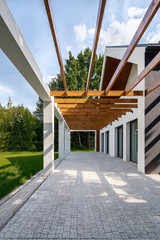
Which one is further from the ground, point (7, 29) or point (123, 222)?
point (7, 29)

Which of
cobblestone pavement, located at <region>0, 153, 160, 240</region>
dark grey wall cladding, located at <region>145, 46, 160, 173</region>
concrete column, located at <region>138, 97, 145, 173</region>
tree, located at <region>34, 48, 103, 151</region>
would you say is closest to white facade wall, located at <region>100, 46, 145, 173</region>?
concrete column, located at <region>138, 97, 145, 173</region>

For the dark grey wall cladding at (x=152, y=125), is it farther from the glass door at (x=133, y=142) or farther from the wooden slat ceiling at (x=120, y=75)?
the wooden slat ceiling at (x=120, y=75)

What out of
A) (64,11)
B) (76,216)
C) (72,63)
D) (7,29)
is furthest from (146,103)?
(72,63)

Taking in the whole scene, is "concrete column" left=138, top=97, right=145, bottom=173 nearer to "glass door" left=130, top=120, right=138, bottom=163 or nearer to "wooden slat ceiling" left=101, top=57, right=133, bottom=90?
"glass door" left=130, top=120, right=138, bottom=163

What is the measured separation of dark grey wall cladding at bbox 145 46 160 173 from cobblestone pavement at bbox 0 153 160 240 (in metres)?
1.85

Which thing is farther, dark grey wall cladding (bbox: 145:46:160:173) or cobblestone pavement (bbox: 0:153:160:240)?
dark grey wall cladding (bbox: 145:46:160:173)

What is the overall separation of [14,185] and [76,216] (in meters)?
2.48

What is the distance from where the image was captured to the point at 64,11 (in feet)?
11.7

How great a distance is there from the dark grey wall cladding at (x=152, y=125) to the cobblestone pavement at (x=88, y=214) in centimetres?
185

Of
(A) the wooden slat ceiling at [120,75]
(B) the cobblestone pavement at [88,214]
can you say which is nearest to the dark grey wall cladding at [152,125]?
(B) the cobblestone pavement at [88,214]

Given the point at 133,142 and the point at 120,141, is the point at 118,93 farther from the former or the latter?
the point at 120,141

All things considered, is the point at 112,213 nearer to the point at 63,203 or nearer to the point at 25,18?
the point at 63,203

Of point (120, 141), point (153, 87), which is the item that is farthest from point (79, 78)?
point (153, 87)

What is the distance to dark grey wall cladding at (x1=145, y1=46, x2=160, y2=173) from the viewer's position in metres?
6.72
